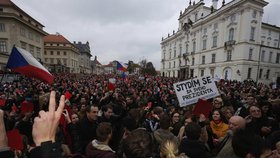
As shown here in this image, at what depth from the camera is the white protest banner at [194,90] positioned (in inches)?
231

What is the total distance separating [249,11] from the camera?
3409 cm

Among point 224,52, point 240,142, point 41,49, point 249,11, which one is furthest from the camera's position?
point 41,49

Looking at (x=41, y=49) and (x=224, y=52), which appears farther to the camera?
(x=41, y=49)

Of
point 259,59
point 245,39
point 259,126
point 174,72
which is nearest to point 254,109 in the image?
point 259,126

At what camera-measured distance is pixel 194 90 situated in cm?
Result: 595

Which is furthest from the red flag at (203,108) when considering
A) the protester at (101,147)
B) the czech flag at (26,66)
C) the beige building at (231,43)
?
the beige building at (231,43)

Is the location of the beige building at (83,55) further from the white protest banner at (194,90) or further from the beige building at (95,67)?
the white protest banner at (194,90)

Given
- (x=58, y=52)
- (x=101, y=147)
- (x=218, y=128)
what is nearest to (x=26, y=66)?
(x=101, y=147)

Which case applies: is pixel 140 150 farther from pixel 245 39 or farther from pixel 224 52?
pixel 224 52

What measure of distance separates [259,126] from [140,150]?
3921 mm

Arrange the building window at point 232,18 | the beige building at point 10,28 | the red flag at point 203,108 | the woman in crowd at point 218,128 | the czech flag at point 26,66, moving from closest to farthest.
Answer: the woman in crowd at point 218,128 < the red flag at point 203,108 < the czech flag at point 26,66 < the building window at point 232,18 < the beige building at point 10,28

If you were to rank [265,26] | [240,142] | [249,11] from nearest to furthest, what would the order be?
[240,142]
[249,11]
[265,26]

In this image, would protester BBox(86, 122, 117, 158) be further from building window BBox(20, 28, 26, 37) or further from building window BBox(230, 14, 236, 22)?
building window BBox(20, 28, 26, 37)

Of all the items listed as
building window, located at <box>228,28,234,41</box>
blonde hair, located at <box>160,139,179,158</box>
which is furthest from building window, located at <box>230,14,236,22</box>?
blonde hair, located at <box>160,139,179,158</box>
